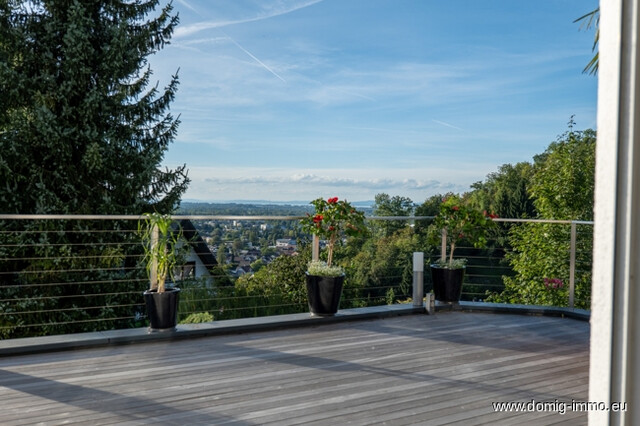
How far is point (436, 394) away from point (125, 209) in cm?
805

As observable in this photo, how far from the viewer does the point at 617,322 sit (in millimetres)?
942

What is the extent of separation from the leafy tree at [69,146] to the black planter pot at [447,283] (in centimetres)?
586

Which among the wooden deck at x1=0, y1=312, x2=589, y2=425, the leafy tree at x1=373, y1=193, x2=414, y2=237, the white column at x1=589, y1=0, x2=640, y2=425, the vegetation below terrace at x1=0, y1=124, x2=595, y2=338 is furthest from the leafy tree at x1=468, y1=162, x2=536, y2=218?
the white column at x1=589, y1=0, x2=640, y2=425

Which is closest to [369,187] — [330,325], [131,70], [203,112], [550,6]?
[203,112]

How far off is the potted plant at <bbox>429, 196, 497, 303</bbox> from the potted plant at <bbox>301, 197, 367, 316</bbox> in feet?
2.69

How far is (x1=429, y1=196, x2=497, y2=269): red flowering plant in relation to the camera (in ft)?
15.7

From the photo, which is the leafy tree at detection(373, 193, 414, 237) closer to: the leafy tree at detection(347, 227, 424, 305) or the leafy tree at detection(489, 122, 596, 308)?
the leafy tree at detection(347, 227, 424, 305)

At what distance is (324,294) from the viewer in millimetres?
4328

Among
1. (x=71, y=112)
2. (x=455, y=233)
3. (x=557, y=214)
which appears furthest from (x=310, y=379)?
(x=557, y=214)

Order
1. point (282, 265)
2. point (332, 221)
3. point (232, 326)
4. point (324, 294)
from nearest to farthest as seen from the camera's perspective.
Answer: point (232, 326) → point (324, 294) → point (332, 221) → point (282, 265)

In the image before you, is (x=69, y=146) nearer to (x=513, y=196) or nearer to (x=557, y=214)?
(x=557, y=214)

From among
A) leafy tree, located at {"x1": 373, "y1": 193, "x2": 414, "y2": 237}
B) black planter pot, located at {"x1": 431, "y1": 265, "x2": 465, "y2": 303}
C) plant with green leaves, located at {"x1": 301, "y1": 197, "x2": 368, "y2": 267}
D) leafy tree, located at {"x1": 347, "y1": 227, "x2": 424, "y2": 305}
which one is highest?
leafy tree, located at {"x1": 373, "y1": 193, "x2": 414, "y2": 237}

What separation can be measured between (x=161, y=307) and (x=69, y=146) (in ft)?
21.8

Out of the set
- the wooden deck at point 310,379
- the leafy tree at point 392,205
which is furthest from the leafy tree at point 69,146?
the leafy tree at point 392,205
